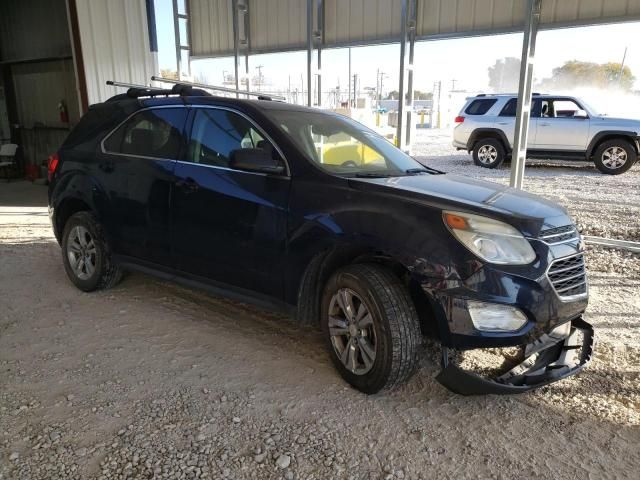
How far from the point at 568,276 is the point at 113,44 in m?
8.75

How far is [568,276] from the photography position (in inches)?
110

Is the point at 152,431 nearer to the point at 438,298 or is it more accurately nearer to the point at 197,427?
the point at 197,427

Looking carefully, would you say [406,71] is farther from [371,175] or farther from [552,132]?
[552,132]

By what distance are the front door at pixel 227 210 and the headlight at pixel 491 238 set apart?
110cm

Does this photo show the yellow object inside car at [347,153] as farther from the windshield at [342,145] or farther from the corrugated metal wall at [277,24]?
the corrugated metal wall at [277,24]

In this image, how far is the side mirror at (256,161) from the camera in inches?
125

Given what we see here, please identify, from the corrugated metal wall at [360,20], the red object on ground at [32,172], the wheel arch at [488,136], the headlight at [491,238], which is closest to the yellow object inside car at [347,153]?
the headlight at [491,238]

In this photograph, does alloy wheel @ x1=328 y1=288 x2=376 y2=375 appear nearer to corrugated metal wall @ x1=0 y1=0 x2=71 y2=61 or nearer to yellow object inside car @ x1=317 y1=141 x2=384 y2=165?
yellow object inside car @ x1=317 y1=141 x2=384 y2=165

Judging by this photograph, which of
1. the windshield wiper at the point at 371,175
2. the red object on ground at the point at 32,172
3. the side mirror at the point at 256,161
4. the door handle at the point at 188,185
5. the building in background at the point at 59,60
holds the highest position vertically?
the building in background at the point at 59,60

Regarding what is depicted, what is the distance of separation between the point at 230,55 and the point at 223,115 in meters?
7.49

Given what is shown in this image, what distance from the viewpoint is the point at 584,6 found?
603 cm

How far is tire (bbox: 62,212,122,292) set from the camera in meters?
4.47

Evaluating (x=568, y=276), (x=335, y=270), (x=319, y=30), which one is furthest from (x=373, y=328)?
(x=319, y=30)

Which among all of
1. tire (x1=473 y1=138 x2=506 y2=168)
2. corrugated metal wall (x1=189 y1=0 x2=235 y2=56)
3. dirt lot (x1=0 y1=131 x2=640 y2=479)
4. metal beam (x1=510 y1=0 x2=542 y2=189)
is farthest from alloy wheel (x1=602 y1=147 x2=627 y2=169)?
dirt lot (x1=0 y1=131 x2=640 y2=479)
